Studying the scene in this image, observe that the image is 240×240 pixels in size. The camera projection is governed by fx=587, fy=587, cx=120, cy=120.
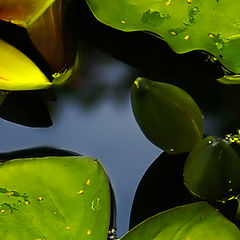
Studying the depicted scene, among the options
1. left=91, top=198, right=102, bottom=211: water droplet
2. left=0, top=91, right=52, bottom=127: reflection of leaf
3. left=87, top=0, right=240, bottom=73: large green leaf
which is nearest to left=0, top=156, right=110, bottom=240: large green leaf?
left=91, top=198, right=102, bottom=211: water droplet

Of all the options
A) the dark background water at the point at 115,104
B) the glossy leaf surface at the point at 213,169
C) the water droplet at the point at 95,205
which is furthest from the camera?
the dark background water at the point at 115,104

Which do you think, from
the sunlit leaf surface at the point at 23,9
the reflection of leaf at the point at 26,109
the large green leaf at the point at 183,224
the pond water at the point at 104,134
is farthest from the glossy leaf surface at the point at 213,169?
the sunlit leaf surface at the point at 23,9

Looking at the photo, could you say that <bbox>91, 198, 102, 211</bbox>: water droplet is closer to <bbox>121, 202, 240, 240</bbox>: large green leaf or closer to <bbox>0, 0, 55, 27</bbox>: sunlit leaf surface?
<bbox>121, 202, 240, 240</bbox>: large green leaf

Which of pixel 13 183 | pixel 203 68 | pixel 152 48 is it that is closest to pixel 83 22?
pixel 152 48

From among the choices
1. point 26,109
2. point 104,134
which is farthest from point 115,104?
point 26,109

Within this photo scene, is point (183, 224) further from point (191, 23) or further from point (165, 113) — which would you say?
point (191, 23)

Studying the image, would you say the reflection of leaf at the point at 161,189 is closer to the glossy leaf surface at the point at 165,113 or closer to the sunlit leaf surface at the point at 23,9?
the glossy leaf surface at the point at 165,113

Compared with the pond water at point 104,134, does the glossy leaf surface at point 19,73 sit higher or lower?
higher
